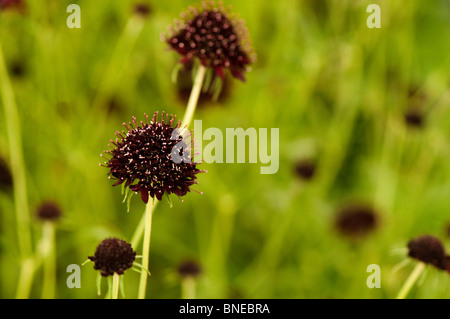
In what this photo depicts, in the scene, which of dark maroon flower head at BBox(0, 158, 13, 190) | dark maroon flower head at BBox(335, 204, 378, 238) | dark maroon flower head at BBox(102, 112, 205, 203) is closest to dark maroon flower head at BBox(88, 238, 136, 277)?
dark maroon flower head at BBox(102, 112, 205, 203)

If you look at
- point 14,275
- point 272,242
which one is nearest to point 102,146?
point 14,275

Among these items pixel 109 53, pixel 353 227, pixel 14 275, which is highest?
pixel 109 53

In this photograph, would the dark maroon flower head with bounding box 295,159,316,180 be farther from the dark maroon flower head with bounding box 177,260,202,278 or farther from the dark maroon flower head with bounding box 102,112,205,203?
the dark maroon flower head with bounding box 102,112,205,203

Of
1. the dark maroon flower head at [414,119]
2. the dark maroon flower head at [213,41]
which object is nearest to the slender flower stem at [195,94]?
the dark maroon flower head at [213,41]

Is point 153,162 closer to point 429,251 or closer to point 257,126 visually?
point 429,251
